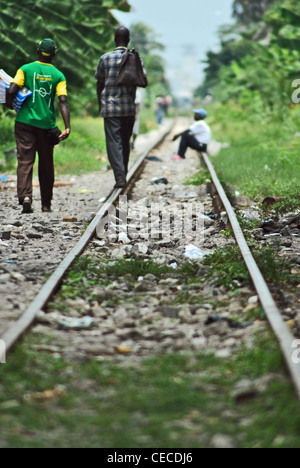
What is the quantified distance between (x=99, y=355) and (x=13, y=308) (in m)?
0.92

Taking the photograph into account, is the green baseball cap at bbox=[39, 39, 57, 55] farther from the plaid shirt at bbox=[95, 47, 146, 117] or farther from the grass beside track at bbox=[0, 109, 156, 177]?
the grass beside track at bbox=[0, 109, 156, 177]

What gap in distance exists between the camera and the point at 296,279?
188 inches

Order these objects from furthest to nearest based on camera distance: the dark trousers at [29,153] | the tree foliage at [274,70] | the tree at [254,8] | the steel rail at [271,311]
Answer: the tree at [254,8] → the tree foliage at [274,70] → the dark trousers at [29,153] → the steel rail at [271,311]

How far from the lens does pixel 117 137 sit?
28.0 ft

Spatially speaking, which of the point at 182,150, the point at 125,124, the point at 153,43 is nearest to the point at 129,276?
the point at 125,124

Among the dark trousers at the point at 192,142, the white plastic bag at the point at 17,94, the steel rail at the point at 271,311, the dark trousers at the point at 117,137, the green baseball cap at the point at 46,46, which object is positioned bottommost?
the dark trousers at the point at 192,142

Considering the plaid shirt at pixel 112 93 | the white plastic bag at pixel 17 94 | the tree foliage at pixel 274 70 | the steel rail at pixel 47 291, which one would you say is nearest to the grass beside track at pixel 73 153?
the plaid shirt at pixel 112 93

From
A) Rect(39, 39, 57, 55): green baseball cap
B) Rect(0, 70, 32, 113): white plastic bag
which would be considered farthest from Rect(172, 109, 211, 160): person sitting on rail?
Rect(0, 70, 32, 113): white plastic bag

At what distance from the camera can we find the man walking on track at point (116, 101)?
831 centimetres

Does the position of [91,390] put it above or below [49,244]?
above

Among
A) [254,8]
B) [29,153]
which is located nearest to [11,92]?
[29,153]

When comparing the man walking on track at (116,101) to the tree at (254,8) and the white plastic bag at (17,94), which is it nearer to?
the white plastic bag at (17,94)

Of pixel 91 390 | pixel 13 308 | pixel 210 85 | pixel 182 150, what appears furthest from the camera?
pixel 210 85

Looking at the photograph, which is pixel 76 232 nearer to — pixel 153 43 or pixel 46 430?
pixel 46 430
